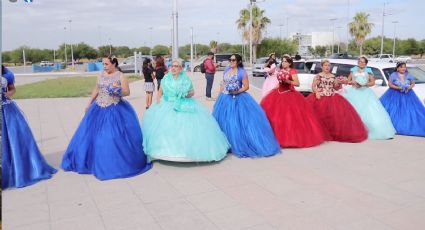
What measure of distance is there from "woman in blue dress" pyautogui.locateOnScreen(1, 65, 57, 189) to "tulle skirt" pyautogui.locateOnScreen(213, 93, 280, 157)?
3.02m

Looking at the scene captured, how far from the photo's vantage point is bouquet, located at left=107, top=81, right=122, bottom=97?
18.6ft

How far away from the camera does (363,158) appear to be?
21.8 ft

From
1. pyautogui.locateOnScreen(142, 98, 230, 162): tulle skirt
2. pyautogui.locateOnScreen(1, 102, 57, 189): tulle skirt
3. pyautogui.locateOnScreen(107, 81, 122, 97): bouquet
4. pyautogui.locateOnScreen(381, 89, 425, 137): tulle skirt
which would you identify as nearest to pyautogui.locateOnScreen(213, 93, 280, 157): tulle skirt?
pyautogui.locateOnScreen(142, 98, 230, 162): tulle skirt

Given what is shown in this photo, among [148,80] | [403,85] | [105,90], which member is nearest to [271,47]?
[148,80]

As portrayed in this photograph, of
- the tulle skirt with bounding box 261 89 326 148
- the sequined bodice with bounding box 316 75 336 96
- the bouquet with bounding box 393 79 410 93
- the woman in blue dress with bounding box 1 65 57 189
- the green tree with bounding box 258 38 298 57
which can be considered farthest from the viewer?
the green tree with bounding box 258 38 298 57

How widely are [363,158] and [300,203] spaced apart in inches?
99.9

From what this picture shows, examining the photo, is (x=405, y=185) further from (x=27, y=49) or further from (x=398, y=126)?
(x=27, y=49)

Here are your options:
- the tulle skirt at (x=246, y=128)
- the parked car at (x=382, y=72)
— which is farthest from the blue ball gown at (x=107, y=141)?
the parked car at (x=382, y=72)

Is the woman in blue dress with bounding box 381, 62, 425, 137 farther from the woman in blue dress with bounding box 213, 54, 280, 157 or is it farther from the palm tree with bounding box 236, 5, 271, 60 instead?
the palm tree with bounding box 236, 5, 271, 60

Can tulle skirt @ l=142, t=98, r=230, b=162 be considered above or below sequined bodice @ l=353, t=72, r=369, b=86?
below

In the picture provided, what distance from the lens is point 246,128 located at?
6.66m

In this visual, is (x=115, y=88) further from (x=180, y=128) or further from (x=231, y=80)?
(x=231, y=80)

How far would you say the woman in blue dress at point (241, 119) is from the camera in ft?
21.8

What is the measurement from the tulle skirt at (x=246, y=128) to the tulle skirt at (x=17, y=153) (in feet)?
9.89
